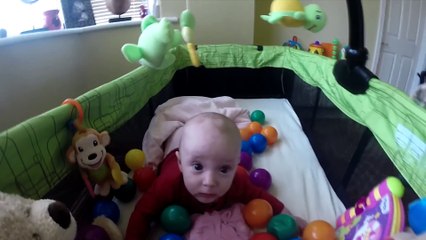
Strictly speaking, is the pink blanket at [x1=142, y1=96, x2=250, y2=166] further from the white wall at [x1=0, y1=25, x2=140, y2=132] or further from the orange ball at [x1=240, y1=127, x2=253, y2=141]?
the white wall at [x1=0, y1=25, x2=140, y2=132]

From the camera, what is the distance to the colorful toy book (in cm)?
Answer: 52

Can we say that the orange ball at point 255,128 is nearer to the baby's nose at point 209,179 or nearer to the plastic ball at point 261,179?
the plastic ball at point 261,179

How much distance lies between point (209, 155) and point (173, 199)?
0.22m

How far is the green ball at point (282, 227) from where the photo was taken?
774mm

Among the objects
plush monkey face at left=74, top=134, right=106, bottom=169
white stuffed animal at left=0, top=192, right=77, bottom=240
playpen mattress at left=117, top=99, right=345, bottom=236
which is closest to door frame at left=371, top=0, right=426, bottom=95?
playpen mattress at left=117, top=99, right=345, bottom=236

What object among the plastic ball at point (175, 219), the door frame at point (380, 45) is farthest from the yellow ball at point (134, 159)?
the door frame at point (380, 45)

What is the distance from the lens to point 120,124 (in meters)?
0.92

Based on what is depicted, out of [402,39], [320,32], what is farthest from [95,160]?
[402,39]

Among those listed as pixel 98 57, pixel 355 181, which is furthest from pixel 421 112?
pixel 98 57

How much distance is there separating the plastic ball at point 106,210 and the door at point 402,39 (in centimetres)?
275

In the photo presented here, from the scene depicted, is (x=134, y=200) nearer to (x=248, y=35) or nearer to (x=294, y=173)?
(x=294, y=173)

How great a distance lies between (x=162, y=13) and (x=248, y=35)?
551mm

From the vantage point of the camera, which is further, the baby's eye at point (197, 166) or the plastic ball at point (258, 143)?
the plastic ball at point (258, 143)

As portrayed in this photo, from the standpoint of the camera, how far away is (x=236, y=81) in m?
1.78
